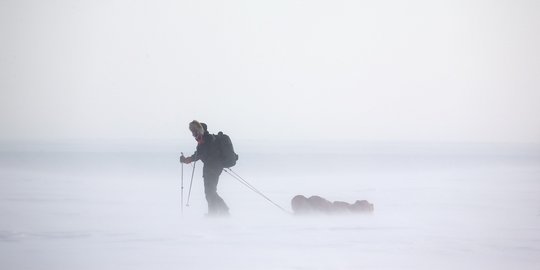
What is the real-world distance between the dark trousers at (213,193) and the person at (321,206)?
835mm

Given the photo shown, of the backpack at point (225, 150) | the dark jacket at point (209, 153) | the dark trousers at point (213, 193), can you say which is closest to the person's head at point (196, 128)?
the dark jacket at point (209, 153)

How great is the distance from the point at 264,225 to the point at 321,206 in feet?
2.86

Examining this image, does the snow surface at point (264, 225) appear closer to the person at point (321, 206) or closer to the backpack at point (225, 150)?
the person at point (321, 206)

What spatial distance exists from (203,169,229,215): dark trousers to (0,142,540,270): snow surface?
0.20m

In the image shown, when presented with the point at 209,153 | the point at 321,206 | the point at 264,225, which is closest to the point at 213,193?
the point at 209,153

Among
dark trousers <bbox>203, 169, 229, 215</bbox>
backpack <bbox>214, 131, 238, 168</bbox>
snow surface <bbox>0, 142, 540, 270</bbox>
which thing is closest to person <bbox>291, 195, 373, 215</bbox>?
snow surface <bbox>0, 142, 540, 270</bbox>

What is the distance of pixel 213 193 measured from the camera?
7.97m

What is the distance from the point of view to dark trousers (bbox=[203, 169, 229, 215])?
788cm

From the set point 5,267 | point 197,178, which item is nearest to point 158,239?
point 5,267

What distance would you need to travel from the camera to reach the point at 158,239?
6773 mm

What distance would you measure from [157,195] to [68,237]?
3.37 meters

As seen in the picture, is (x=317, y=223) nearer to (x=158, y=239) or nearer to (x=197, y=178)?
(x=158, y=239)

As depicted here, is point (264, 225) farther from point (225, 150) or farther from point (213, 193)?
point (225, 150)

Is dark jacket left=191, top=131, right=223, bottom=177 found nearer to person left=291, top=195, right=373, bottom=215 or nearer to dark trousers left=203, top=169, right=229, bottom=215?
dark trousers left=203, top=169, right=229, bottom=215
